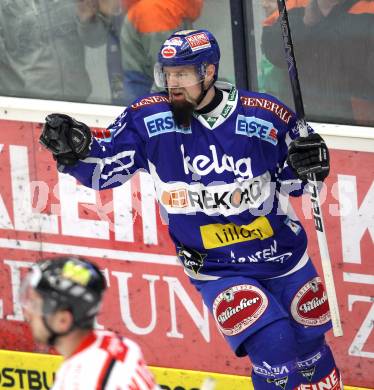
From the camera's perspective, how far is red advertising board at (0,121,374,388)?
281 inches

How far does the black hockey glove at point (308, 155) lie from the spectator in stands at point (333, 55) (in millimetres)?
896

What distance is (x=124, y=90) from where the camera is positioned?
24.1 ft

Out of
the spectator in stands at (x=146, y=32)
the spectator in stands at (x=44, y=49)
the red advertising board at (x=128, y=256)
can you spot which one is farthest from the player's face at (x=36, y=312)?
the spectator in stands at (x=44, y=49)

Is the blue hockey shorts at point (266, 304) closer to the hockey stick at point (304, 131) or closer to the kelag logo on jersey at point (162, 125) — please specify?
the hockey stick at point (304, 131)

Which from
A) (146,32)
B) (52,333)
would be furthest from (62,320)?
(146,32)

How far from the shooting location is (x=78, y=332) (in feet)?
15.5

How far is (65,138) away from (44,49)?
1.57 m

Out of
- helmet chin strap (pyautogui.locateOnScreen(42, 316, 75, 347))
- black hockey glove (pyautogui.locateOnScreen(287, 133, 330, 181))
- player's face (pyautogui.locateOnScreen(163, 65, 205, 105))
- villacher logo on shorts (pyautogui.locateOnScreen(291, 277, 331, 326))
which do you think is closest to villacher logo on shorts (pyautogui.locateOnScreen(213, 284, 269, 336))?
→ villacher logo on shorts (pyautogui.locateOnScreen(291, 277, 331, 326))

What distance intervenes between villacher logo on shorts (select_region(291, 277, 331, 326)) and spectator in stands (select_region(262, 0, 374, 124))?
90 cm

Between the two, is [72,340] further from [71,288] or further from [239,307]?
[239,307]

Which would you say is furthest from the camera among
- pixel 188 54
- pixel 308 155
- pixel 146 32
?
pixel 146 32

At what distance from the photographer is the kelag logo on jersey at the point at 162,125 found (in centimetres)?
623

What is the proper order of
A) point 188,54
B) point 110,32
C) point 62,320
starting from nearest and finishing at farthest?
point 62,320 < point 188,54 < point 110,32

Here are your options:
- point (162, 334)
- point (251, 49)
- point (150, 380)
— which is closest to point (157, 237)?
point (162, 334)
